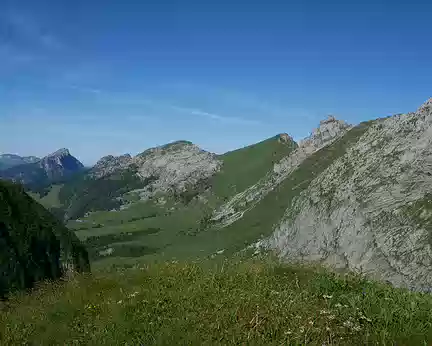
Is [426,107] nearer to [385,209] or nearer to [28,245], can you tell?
[385,209]

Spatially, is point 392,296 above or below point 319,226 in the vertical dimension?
above

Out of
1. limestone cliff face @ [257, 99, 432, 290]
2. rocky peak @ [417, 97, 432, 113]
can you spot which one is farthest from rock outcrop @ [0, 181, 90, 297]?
rocky peak @ [417, 97, 432, 113]

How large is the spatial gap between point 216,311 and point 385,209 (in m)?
161

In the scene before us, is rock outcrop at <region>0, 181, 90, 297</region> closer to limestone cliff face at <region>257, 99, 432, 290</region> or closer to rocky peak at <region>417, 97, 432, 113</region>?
limestone cliff face at <region>257, 99, 432, 290</region>

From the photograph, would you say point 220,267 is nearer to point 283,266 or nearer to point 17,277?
point 283,266

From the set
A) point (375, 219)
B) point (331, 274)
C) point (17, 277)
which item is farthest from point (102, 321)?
point (375, 219)

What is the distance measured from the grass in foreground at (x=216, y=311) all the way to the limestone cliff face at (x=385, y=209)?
388 feet

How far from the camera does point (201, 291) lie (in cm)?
1055

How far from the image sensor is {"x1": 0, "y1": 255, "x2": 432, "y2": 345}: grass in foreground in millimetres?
8078

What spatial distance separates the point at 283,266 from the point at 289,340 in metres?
6.70

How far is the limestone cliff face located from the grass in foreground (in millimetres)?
118190

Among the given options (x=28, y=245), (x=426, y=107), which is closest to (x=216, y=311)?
(x=28, y=245)

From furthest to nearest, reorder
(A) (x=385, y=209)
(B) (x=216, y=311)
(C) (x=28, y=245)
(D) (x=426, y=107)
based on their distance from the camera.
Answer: (D) (x=426, y=107), (A) (x=385, y=209), (C) (x=28, y=245), (B) (x=216, y=311)

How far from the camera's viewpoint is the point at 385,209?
155625 mm
